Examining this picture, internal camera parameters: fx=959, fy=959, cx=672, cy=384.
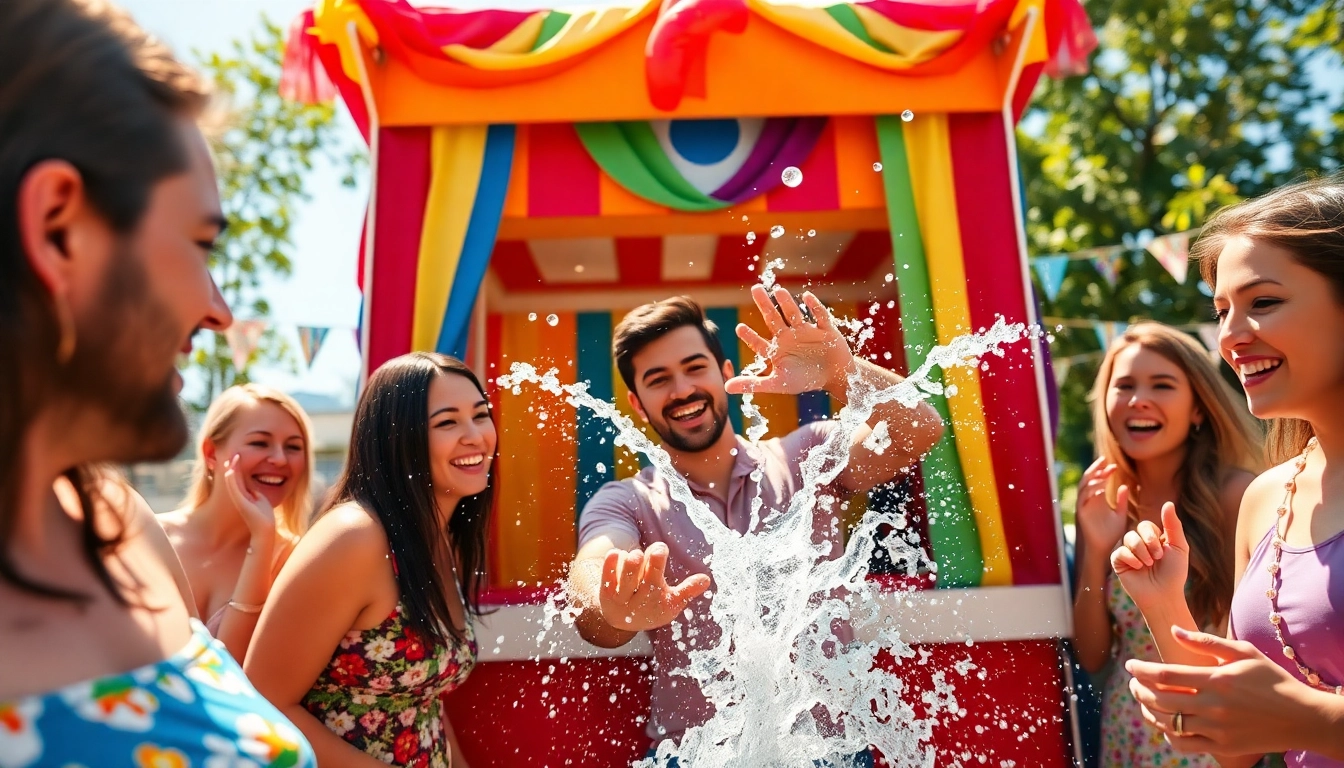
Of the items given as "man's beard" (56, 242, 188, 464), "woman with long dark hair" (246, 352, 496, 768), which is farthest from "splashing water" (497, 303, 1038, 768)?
"man's beard" (56, 242, 188, 464)

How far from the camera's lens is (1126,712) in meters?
2.87

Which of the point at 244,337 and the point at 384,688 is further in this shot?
the point at 244,337

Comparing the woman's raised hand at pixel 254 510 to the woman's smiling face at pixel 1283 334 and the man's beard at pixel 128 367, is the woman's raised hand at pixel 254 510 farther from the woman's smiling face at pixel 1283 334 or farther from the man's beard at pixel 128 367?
the woman's smiling face at pixel 1283 334

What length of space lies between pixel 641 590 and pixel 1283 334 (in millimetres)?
1303

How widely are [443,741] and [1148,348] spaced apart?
2.45 meters

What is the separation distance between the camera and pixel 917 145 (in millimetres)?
3643

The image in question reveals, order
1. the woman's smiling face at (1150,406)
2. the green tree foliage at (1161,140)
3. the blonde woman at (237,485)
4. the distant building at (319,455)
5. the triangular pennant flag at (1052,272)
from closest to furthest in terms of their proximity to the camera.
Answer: the blonde woman at (237,485) → the woman's smiling face at (1150,406) → the triangular pennant flag at (1052,272) → the green tree foliage at (1161,140) → the distant building at (319,455)

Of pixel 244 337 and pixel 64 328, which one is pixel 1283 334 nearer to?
pixel 64 328

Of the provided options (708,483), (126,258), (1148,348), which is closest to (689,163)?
(708,483)

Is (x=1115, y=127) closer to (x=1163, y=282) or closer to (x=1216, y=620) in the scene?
(x=1163, y=282)

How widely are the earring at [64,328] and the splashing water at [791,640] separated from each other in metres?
1.66

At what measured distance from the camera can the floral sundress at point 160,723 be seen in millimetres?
853

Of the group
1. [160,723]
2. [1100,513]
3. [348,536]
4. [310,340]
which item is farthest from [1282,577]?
[310,340]

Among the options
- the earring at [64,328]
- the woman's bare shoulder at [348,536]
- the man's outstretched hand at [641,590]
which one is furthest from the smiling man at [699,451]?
the earring at [64,328]
